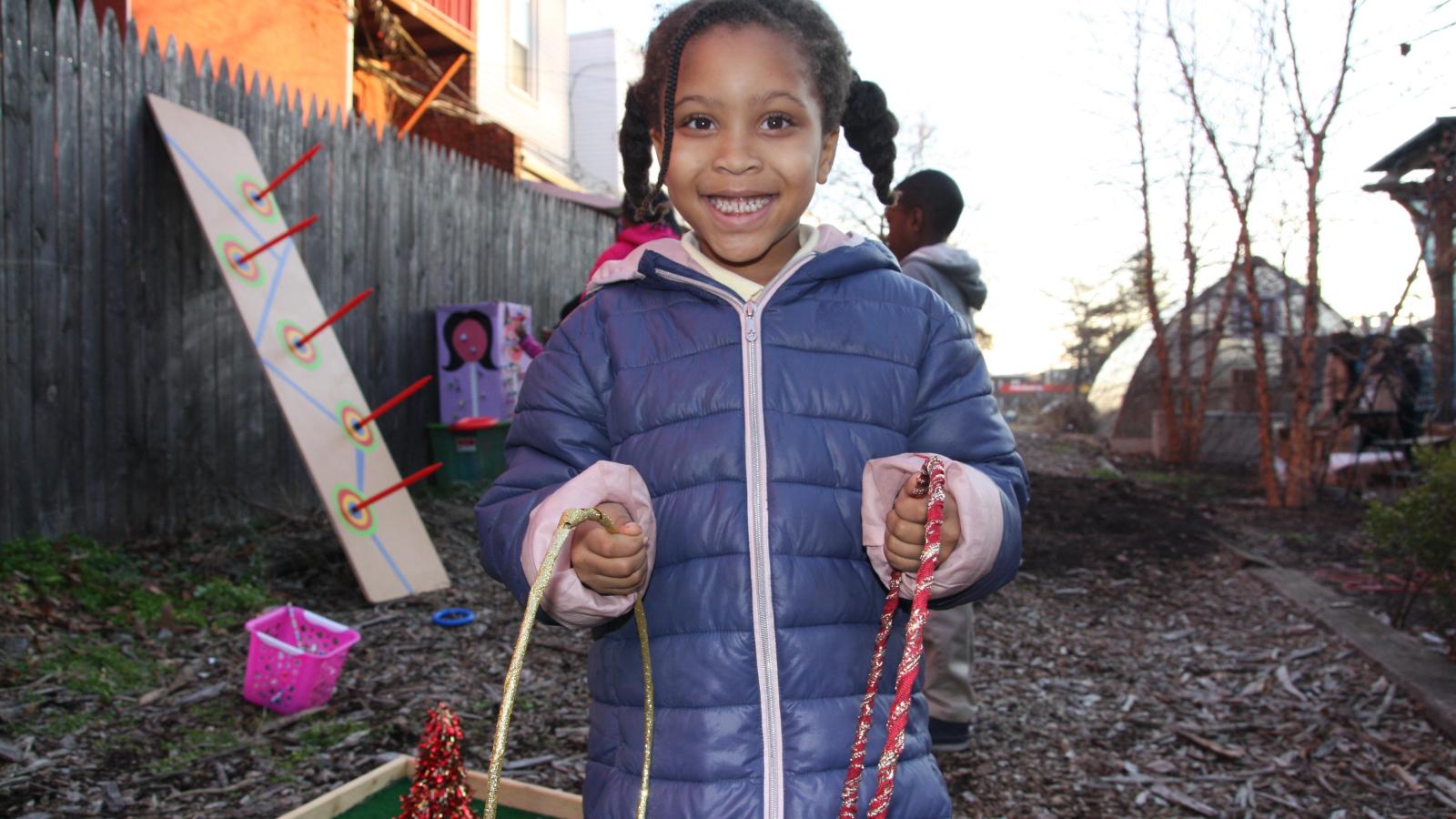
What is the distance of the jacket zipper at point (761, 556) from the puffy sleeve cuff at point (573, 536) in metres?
0.18

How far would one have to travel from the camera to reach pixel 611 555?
3.98 feet

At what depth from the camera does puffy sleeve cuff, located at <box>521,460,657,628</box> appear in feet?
4.18

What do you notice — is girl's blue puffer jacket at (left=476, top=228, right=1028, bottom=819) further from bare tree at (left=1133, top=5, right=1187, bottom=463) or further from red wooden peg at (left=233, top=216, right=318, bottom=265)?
bare tree at (left=1133, top=5, right=1187, bottom=463)

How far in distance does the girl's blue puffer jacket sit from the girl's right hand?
143 millimetres

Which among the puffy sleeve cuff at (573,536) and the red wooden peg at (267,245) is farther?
the red wooden peg at (267,245)

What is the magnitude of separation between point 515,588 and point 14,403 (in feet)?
14.4

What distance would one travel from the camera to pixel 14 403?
454cm

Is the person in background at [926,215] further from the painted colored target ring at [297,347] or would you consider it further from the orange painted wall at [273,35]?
→ the orange painted wall at [273,35]

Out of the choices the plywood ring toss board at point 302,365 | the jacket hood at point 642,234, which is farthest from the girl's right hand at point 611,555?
the plywood ring toss board at point 302,365

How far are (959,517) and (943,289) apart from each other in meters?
2.38

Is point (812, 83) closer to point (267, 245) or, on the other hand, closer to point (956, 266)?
point (956, 266)

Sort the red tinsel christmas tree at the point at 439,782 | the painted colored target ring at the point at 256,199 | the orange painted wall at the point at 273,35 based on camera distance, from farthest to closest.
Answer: the orange painted wall at the point at 273,35
the painted colored target ring at the point at 256,199
the red tinsel christmas tree at the point at 439,782

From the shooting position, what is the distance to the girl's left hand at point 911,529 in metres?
1.24

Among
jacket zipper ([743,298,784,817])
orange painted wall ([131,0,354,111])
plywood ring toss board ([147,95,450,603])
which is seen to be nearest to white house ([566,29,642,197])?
orange painted wall ([131,0,354,111])
